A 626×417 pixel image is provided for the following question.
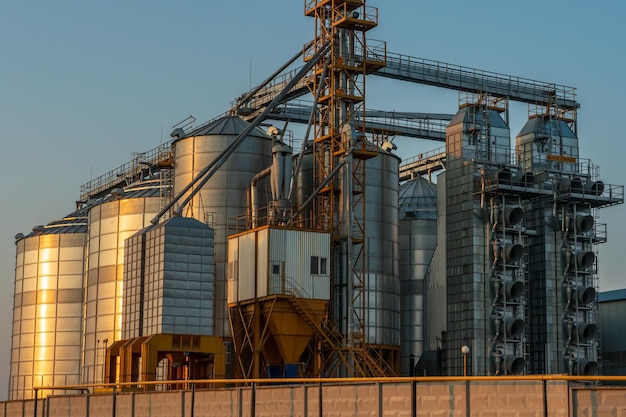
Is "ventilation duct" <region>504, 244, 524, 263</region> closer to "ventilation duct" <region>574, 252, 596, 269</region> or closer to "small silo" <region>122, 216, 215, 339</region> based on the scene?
"ventilation duct" <region>574, 252, 596, 269</region>

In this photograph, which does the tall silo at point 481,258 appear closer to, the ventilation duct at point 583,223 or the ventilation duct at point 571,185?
the ventilation duct at point 571,185

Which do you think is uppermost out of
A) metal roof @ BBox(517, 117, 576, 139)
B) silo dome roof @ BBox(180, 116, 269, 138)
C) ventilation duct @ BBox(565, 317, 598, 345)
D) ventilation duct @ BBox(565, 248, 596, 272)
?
metal roof @ BBox(517, 117, 576, 139)

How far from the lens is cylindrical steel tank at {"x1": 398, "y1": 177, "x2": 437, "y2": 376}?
221ft

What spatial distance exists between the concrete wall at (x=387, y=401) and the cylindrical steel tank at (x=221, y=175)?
23.1 m

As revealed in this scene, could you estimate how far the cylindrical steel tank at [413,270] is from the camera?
221 ft

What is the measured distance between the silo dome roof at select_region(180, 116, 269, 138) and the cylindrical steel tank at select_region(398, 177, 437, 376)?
11.4m

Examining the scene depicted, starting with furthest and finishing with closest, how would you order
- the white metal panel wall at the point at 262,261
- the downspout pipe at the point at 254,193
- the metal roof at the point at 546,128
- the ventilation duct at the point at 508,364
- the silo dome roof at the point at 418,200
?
the silo dome roof at the point at 418,200 → the metal roof at the point at 546,128 → the ventilation duct at the point at 508,364 → the downspout pipe at the point at 254,193 → the white metal panel wall at the point at 262,261

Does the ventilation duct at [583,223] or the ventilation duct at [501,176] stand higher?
the ventilation duct at [501,176]

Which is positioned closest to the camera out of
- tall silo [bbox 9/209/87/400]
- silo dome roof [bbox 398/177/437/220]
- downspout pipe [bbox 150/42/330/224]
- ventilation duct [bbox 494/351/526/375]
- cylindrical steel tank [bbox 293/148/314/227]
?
downspout pipe [bbox 150/42/330/224]

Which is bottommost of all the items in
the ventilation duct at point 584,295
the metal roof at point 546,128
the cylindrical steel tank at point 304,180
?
the ventilation duct at point 584,295

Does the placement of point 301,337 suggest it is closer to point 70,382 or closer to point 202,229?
point 202,229

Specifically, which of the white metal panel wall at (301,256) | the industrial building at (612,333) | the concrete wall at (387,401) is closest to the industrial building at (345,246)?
the white metal panel wall at (301,256)

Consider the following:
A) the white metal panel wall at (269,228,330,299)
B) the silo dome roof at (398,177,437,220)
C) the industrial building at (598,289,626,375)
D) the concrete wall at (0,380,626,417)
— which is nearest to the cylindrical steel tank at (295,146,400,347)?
the white metal panel wall at (269,228,330,299)

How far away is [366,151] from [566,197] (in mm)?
13030
